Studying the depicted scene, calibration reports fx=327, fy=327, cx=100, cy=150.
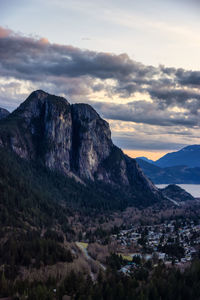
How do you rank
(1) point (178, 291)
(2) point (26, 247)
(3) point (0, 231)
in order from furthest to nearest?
(3) point (0, 231) → (2) point (26, 247) → (1) point (178, 291)

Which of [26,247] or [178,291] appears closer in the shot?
[178,291]

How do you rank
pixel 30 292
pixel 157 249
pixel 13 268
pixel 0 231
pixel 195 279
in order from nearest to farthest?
pixel 30 292 → pixel 195 279 → pixel 13 268 → pixel 0 231 → pixel 157 249

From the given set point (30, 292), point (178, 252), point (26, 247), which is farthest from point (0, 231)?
point (178, 252)

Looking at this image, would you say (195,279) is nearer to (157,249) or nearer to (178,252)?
(178,252)

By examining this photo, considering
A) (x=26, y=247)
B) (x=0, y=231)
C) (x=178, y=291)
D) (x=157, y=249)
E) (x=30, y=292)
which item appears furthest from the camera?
(x=157, y=249)

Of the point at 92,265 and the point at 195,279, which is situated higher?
the point at 195,279

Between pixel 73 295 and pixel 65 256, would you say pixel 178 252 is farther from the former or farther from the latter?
pixel 73 295

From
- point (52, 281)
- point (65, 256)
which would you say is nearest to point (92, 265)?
point (65, 256)

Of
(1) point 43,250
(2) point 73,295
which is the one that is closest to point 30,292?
(2) point 73,295

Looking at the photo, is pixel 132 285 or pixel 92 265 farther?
pixel 92 265

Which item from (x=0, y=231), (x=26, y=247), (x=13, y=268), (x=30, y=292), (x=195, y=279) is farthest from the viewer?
(x=0, y=231)
